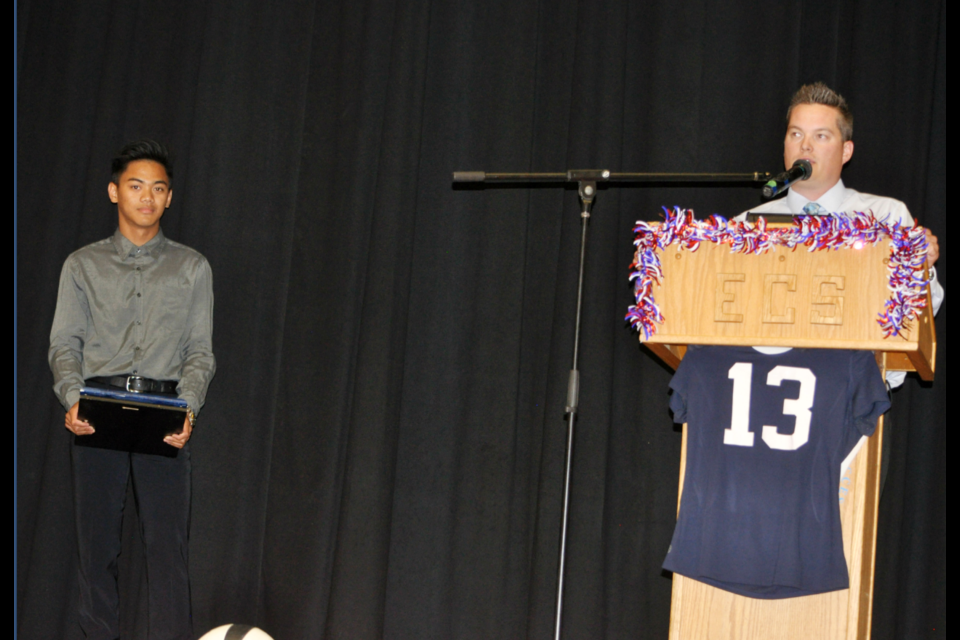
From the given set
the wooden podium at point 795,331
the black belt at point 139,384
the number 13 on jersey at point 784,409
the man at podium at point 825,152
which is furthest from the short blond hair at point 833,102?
the black belt at point 139,384

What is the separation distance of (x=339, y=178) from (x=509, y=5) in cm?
92

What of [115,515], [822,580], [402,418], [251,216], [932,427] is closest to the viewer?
[822,580]

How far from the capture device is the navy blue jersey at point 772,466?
2049 mm

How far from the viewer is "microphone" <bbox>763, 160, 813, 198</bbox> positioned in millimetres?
2004

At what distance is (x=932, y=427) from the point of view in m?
2.84

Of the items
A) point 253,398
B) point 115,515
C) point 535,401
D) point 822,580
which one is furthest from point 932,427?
point 115,515

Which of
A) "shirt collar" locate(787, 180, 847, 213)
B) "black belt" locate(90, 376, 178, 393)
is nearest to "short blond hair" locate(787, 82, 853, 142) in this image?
"shirt collar" locate(787, 180, 847, 213)

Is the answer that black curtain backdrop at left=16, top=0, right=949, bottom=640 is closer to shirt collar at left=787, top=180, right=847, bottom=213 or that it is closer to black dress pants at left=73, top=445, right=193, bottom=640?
black dress pants at left=73, top=445, right=193, bottom=640

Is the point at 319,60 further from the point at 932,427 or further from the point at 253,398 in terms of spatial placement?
the point at 932,427

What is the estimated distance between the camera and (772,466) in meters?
2.11

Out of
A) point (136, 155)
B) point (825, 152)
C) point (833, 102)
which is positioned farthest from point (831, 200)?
point (136, 155)

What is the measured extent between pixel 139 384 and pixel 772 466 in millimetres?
2044

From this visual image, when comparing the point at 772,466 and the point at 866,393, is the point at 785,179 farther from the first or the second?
the point at 772,466

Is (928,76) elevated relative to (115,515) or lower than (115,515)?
elevated
